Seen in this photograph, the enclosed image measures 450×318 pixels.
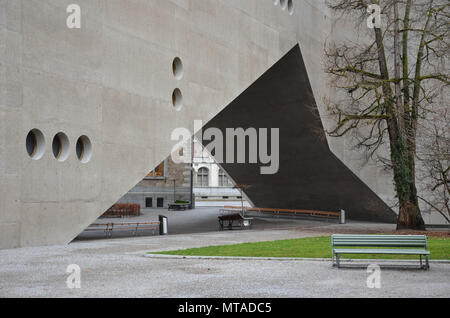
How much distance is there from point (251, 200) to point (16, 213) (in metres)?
25.0

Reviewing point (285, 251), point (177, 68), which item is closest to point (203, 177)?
point (177, 68)

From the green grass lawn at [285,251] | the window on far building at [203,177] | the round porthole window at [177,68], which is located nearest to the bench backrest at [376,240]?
the green grass lawn at [285,251]

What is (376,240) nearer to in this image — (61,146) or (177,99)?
(61,146)

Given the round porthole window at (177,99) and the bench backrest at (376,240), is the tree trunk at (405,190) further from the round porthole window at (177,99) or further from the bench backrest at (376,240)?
the bench backrest at (376,240)

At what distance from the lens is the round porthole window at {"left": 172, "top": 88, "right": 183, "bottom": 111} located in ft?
61.5

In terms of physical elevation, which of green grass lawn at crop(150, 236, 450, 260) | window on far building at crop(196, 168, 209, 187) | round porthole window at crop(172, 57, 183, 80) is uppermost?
round porthole window at crop(172, 57, 183, 80)

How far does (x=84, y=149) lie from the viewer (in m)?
15.6

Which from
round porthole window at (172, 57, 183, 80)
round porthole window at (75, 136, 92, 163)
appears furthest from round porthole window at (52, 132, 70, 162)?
round porthole window at (172, 57, 183, 80)

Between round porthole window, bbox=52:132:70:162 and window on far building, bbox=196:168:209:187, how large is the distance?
56.6 m

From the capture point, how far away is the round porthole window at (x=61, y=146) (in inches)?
584

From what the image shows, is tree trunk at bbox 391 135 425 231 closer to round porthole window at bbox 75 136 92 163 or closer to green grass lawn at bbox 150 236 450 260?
green grass lawn at bbox 150 236 450 260

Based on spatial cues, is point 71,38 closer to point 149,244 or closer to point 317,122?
point 149,244
